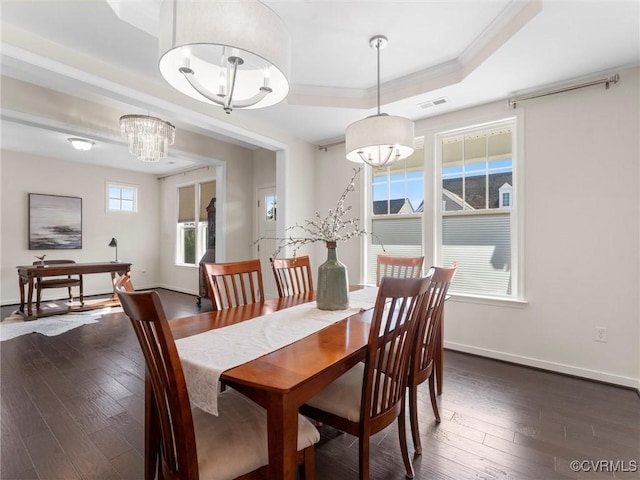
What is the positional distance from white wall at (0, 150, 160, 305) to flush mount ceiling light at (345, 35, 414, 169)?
6529mm

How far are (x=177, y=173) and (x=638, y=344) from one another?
25.7 ft

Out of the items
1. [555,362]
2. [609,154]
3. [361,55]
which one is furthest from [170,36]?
[555,362]

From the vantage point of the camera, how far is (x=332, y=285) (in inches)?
78.8

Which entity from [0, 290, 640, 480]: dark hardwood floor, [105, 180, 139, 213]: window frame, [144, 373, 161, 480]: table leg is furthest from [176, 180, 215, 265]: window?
[144, 373, 161, 480]: table leg

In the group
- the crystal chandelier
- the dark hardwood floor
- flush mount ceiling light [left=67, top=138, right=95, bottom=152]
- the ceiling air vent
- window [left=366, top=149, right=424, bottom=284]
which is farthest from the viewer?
flush mount ceiling light [left=67, top=138, right=95, bottom=152]

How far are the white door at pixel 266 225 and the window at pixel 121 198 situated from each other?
12.2 feet

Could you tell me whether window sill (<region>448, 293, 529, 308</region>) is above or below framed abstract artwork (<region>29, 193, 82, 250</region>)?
below

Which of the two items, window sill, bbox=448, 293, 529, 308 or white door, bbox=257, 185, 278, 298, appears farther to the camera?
white door, bbox=257, 185, 278, 298

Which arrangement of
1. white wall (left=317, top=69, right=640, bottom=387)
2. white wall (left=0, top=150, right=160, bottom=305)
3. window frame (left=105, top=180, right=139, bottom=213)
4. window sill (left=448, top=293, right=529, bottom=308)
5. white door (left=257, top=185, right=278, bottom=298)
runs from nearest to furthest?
white wall (left=317, top=69, right=640, bottom=387) → window sill (left=448, top=293, right=529, bottom=308) → white door (left=257, top=185, right=278, bottom=298) → white wall (left=0, top=150, right=160, bottom=305) → window frame (left=105, top=180, right=139, bottom=213)

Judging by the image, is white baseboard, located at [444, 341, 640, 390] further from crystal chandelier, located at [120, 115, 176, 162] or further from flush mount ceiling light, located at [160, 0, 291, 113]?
crystal chandelier, located at [120, 115, 176, 162]

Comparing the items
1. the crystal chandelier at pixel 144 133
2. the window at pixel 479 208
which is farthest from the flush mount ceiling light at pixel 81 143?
the window at pixel 479 208

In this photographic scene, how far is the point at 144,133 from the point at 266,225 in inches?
94.0

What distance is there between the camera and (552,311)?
9.43 feet

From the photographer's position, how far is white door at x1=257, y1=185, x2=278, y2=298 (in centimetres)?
518
